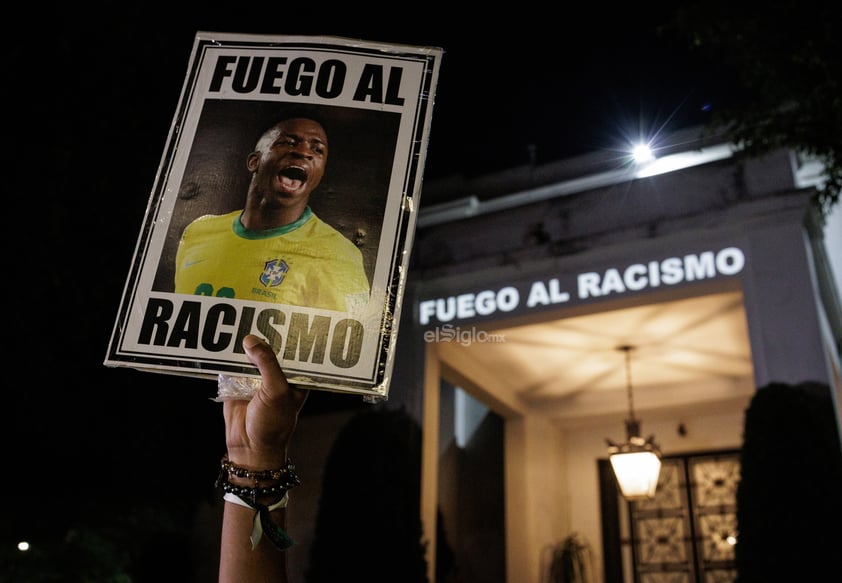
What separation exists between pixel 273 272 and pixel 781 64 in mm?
6899

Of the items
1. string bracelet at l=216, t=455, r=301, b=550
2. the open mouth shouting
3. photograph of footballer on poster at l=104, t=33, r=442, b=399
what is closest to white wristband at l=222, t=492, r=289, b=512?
string bracelet at l=216, t=455, r=301, b=550

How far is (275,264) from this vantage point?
6.00ft

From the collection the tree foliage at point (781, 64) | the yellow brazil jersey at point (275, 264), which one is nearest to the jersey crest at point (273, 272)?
the yellow brazil jersey at point (275, 264)

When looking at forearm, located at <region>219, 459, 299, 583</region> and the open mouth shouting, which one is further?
the open mouth shouting

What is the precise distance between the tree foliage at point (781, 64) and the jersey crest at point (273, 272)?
6.34 meters

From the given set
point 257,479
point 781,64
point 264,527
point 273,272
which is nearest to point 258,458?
point 257,479

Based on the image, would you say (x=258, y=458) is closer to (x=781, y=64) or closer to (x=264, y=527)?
(x=264, y=527)

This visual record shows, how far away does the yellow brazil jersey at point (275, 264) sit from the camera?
1.79 m

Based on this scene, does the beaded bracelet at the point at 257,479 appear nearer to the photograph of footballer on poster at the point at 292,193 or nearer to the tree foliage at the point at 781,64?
the photograph of footballer on poster at the point at 292,193

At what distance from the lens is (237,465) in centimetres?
166

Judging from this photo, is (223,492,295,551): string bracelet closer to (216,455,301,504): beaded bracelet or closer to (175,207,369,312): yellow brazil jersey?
(216,455,301,504): beaded bracelet

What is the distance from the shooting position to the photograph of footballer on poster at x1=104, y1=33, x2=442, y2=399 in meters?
1.72

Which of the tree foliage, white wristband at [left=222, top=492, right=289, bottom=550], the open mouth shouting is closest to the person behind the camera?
white wristband at [left=222, top=492, right=289, bottom=550]

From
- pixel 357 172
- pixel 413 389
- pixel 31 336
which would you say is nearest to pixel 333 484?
pixel 413 389
